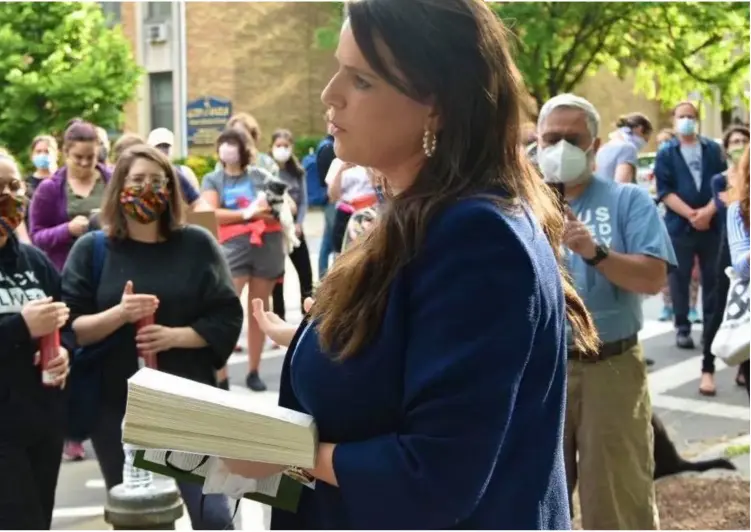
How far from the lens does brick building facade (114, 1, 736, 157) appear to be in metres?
28.4

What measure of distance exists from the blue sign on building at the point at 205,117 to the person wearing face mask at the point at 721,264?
66.0 ft

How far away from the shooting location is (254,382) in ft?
27.2

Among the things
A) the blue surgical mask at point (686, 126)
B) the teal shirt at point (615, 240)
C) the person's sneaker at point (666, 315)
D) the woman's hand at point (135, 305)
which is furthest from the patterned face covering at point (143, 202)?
the person's sneaker at point (666, 315)

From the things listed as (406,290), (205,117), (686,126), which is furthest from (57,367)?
(205,117)

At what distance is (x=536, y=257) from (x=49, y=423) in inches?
107

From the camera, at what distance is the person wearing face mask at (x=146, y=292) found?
14.1 ft

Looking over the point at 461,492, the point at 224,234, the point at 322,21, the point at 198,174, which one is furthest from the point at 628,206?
the point at 322,21

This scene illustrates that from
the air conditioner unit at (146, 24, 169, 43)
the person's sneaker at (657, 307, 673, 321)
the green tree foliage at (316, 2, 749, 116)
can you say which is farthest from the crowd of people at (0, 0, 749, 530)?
the air conditioner unit at (146, 24, 169, 43)

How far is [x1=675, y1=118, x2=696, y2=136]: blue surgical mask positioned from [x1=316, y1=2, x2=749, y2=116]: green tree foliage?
20.0ft

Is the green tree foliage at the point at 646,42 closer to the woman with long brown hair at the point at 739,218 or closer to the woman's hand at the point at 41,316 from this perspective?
the woman with long brown hair at the point at 739,218

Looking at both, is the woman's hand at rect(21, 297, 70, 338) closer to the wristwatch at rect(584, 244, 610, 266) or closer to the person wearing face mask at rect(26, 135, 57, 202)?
the wristwatch at rect(584, 244, 610, 266)

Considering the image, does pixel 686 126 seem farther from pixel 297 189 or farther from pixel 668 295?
pixel 297 189

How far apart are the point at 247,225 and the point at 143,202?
4.21 metres

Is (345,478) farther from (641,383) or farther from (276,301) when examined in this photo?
(276,301)
